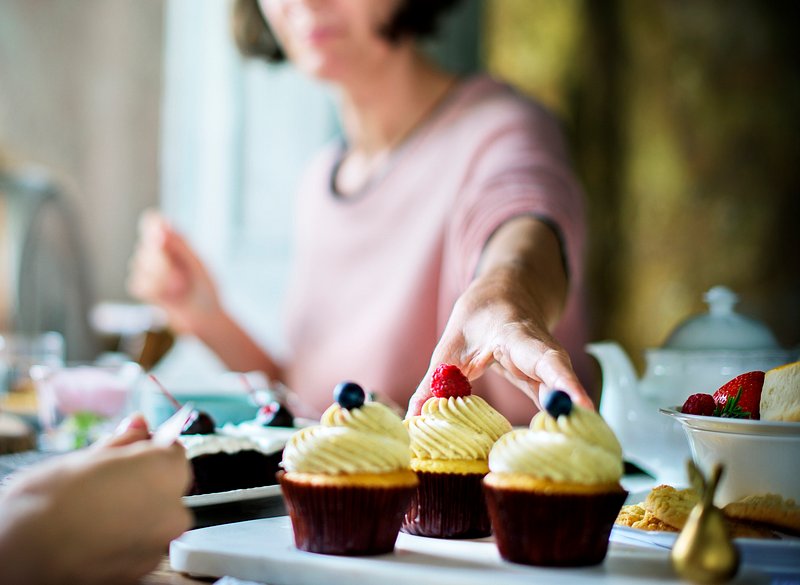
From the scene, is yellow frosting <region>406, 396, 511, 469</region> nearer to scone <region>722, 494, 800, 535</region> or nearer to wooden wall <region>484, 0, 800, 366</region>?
scone <region>722, 494, 800, 535</region>

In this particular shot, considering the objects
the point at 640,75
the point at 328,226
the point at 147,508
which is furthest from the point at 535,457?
the point at 640,75

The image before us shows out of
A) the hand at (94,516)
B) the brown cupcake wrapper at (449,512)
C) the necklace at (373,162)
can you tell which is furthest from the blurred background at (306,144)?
the hand at (94,516)

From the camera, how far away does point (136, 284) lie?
212 centimetres

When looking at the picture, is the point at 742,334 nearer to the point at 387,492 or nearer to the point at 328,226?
the point at 387,492

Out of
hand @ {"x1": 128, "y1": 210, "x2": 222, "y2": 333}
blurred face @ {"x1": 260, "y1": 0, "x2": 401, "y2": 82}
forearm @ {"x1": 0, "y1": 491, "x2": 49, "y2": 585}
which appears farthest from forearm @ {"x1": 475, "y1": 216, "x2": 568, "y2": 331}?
hand @ {"x1": 128, "y1": 210, "x2": 222, "y2": 333}

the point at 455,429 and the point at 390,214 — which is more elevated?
the point at 390,214

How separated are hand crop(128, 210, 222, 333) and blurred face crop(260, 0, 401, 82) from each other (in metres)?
0.54

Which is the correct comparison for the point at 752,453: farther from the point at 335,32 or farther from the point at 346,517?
the point at 335,32

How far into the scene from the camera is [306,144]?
115 inches

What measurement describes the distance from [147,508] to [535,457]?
319mm

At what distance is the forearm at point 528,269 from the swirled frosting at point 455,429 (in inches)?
4.2

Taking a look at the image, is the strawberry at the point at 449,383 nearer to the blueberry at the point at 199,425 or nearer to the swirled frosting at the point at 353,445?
the swirled frosting at the point at 353,445

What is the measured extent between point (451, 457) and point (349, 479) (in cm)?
15

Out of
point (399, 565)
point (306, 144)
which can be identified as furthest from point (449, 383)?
point (306, 144)
